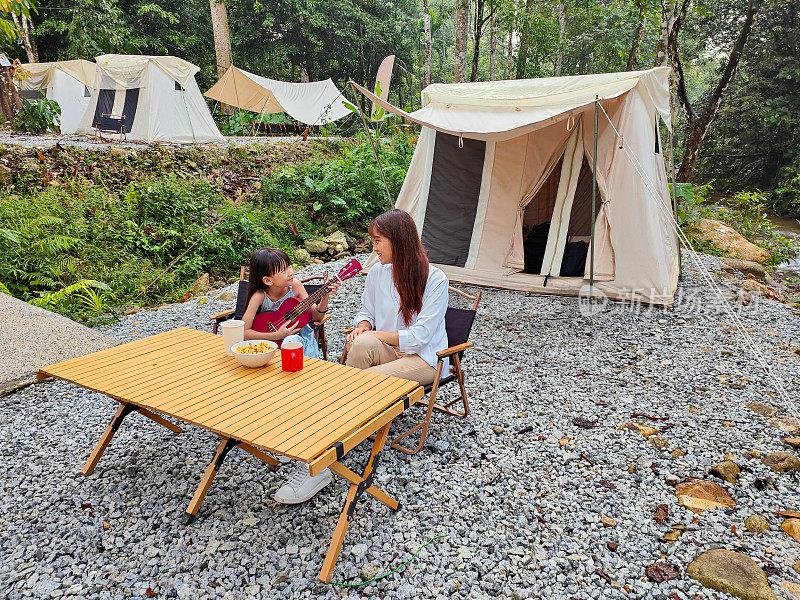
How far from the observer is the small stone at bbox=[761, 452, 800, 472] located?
8.05ft

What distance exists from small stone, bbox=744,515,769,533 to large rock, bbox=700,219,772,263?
693 centimetres

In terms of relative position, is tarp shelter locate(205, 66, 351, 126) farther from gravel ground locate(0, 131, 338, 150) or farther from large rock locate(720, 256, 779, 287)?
large rock locate(720, 256, 779, 287)

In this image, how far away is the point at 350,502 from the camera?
75.7 inches

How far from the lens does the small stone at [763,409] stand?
9.85ft

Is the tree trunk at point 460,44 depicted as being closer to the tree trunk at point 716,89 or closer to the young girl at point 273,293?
the tree trunk at point 716,89

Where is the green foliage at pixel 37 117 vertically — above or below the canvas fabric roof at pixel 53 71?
below

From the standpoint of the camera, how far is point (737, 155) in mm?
13805

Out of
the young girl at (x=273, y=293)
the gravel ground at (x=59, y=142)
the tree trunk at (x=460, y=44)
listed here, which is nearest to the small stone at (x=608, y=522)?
the young girl at (x=273, y=293)

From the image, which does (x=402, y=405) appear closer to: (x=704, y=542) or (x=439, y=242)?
(x=704, y=542)

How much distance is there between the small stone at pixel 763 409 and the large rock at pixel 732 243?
222 inches

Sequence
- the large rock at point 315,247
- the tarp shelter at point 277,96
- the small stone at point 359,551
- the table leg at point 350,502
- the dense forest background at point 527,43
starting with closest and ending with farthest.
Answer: the table leg at point 350,502 < the small stone at point 359,551 < the large rock at point 315,247 < the dense forest background at point 527,43 < the tarp shelter at point 277,96

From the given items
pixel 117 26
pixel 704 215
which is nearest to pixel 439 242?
pixel 704 215

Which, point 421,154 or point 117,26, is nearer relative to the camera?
point 421,154

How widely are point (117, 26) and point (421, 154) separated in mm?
15179
